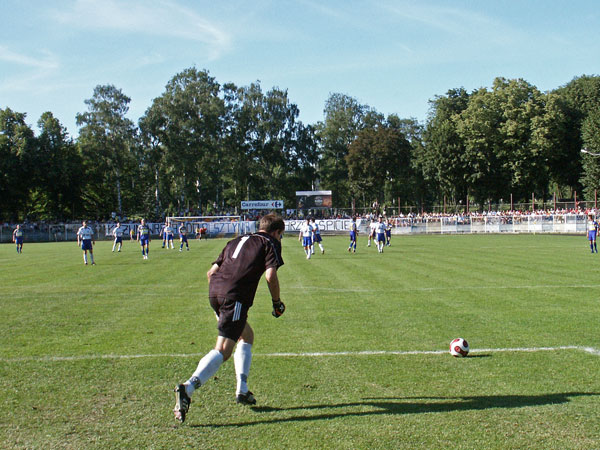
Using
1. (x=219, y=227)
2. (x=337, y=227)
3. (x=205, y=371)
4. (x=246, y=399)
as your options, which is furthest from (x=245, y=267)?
(x=337, y=227)

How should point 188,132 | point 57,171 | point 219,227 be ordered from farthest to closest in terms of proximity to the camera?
point 188,132 → point 57,171 → point 219,227

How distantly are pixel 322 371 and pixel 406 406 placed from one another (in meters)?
1.43

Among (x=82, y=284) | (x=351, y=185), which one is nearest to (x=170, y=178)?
(x=351, y=185)

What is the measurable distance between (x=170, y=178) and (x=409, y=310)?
2500 inches

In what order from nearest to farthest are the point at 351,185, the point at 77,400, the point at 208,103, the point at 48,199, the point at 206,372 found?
the point at 206,372 → the point at 77,400 → the point at 208,103 → the point at 48,199 → the point at 351,185

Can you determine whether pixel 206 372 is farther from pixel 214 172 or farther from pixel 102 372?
pixel 214 172

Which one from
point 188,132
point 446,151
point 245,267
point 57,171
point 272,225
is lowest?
point 245,267

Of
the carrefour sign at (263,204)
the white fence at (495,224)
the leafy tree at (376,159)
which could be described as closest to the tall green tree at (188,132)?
the carrefour sign at (263,204)

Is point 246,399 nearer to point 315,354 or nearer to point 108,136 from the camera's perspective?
point 315,354

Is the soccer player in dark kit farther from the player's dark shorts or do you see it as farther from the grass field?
the grass field

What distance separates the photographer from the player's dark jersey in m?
5.34

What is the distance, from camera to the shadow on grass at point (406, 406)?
5.02 meters

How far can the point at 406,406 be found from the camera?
525cm

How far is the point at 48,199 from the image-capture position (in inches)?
2822
